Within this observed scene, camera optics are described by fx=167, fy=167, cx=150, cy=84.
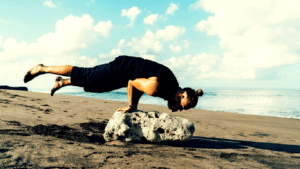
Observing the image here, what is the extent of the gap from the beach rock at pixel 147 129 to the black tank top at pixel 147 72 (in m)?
0.55

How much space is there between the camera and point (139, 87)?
2910mm

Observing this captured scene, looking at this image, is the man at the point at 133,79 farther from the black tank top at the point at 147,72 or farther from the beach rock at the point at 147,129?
the beach rock at the point at 147,129

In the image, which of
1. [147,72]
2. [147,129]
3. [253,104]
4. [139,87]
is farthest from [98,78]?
[253,104]

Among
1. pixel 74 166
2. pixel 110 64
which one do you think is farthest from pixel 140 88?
pixel 74 166

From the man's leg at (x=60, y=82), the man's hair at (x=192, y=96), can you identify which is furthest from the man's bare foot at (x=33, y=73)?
the man's hair at (x=192, y=96)

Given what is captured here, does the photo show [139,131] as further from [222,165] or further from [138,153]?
[222,165]

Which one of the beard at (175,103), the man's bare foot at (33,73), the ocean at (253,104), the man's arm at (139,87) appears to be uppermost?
the man's bare foot at (33,73)

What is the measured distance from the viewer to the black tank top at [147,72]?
9.23 ft

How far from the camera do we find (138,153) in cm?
239

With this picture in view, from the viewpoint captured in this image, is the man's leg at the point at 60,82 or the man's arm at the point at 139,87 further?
the man's leg at the point at 60,82

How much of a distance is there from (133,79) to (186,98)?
102 cm

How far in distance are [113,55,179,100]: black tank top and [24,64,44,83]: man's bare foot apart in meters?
1.63

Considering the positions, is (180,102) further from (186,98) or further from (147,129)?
(147,129)

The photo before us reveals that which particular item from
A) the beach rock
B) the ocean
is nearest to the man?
the beach rock
